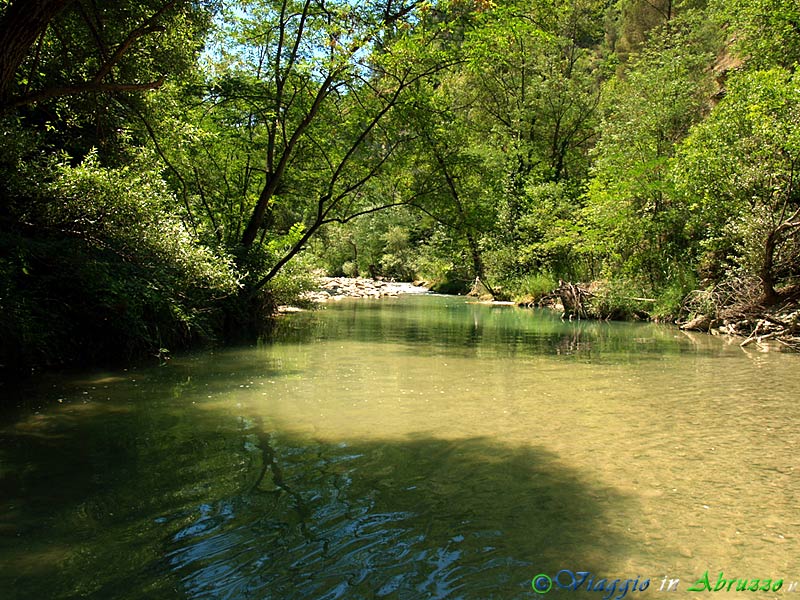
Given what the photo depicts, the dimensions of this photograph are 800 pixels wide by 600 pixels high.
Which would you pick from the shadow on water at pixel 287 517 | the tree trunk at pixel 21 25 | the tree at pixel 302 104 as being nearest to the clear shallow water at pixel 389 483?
the shadow on water at pixel 287 517

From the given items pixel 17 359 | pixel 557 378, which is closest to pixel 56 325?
pixel 17 359

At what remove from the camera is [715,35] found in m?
35.7

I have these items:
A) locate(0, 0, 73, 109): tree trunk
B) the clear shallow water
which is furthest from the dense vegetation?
the clear shallow water

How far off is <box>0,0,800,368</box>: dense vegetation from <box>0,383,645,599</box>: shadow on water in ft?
12.4

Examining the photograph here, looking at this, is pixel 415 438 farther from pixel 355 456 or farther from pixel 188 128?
pixel 188 128

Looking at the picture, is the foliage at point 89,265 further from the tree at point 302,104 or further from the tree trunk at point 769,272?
the tree trunk at point 769,272

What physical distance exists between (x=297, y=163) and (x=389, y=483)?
1432 cm

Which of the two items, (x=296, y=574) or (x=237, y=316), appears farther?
(x=237, y=316)

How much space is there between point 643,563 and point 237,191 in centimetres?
1682

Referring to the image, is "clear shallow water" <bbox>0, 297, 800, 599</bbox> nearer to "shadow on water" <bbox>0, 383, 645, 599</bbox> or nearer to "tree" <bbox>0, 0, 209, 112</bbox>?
"shadow on water" <bbox>0, 383, 645, 599</bbox>

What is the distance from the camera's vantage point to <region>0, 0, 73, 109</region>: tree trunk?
207 inches

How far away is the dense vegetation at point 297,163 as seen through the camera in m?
8.41

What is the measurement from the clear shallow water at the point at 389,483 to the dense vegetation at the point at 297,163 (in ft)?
7.12

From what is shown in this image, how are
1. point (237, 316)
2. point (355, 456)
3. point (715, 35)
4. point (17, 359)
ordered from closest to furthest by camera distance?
point (355, 456) < point (17, 359) < point (237, 316) < point (715, 35)
